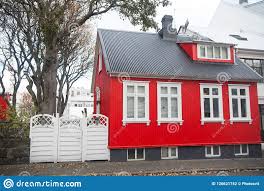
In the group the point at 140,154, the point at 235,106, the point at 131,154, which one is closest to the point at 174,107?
the point at 140,154

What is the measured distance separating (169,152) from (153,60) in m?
5.56

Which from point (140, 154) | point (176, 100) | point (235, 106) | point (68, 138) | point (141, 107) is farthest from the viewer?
point (235, 106)

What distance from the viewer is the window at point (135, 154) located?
16328 mm

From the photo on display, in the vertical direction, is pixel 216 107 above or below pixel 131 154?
above

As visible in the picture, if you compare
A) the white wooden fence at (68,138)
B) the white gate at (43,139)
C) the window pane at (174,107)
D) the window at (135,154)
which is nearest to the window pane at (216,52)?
the window pane at (174,107)

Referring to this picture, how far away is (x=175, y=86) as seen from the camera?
57.1ft

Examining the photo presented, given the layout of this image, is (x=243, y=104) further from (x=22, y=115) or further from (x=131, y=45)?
(x=22, y=115)

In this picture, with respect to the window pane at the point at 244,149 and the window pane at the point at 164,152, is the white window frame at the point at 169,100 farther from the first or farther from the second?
the window pane at the point at 244,149

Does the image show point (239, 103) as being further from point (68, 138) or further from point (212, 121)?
point (68, 138)

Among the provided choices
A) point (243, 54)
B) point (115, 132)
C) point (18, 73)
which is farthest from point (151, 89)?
point (18, 73)

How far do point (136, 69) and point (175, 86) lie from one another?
2562 millimetres

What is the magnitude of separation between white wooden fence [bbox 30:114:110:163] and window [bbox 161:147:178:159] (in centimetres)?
329

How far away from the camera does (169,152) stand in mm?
17078

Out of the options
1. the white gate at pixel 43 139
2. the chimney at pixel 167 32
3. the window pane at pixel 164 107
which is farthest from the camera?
the chimney at pixel 167 32
